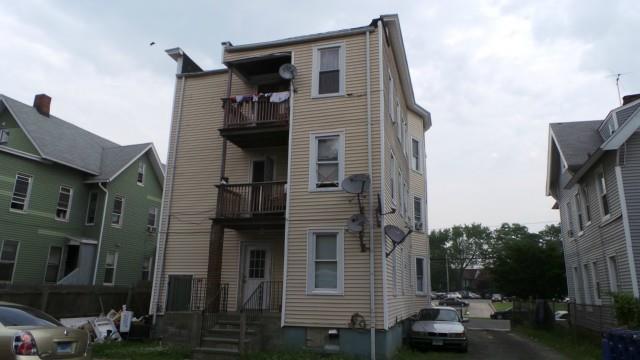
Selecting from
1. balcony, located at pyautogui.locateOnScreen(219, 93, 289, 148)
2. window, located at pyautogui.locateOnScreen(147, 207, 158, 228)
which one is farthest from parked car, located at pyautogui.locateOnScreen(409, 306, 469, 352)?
window, located at pyautogui.locateOnScreen(147, 207, 158, 228)

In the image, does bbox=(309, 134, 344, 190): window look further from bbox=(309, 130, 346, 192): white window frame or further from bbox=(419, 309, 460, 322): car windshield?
bbox=(419, 309, 460, 322): car windshield

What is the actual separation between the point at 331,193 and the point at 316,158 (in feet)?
4.34

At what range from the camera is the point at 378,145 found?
43.9ft

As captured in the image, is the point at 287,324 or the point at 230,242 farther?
the point at 230,242

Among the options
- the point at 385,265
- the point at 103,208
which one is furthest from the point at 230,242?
the point at 103,208

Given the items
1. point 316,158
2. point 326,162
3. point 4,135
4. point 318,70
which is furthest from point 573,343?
point 4,135

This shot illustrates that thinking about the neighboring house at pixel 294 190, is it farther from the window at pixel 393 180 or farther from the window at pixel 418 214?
the window at pixel 418 214

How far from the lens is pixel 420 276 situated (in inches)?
842

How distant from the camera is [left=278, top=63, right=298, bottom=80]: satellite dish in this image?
47.2 feet

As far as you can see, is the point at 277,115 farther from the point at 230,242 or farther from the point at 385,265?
the point at 385,265

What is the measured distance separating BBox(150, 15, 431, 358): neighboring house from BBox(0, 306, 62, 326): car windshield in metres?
5.72

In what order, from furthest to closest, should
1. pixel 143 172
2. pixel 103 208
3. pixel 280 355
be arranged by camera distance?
1. pixel 143 172
2. pixel 103 208
3. pixel 280 355

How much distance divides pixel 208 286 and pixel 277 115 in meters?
5.97

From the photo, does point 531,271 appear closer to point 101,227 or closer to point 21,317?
point 101,227
